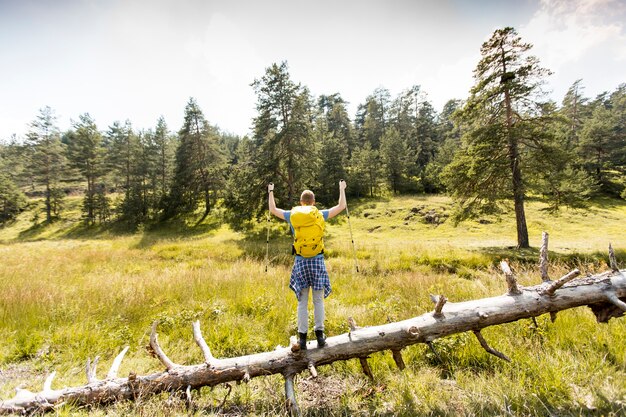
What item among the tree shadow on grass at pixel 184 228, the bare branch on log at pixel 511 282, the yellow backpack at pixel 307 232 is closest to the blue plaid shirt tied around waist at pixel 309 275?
the yellow backpack at pixel 307 232

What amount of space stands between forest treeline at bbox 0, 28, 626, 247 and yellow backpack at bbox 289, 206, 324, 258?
17015mm

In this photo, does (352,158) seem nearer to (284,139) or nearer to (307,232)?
(284,139)

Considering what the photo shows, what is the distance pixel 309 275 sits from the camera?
12.5 ft

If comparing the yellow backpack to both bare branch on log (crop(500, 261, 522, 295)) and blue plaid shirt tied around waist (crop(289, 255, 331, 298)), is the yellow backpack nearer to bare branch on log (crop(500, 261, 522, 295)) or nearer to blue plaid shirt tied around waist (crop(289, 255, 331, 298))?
blue plaid shirt tied around waist (crop(289, 255, 331, 298))

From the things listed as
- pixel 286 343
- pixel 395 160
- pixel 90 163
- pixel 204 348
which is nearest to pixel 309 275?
pixel 204 348

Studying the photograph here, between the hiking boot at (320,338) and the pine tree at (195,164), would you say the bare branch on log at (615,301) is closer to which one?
the hiking boot at (320,338)

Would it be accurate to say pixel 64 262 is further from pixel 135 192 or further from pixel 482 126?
pixel 135 192

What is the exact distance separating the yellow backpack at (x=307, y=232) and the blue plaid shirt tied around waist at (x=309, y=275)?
0.37ft

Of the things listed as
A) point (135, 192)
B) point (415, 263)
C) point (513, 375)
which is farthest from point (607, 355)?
point (135, 192)

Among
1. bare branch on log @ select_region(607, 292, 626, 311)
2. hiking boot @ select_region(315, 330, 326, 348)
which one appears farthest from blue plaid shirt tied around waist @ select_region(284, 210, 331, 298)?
bare branch on log @ select_region(607, 292, 626, 311)

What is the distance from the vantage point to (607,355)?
12.3ft

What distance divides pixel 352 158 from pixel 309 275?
45742 millimetres

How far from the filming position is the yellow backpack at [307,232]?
12.7 ft

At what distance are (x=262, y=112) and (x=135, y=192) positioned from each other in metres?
28.1
